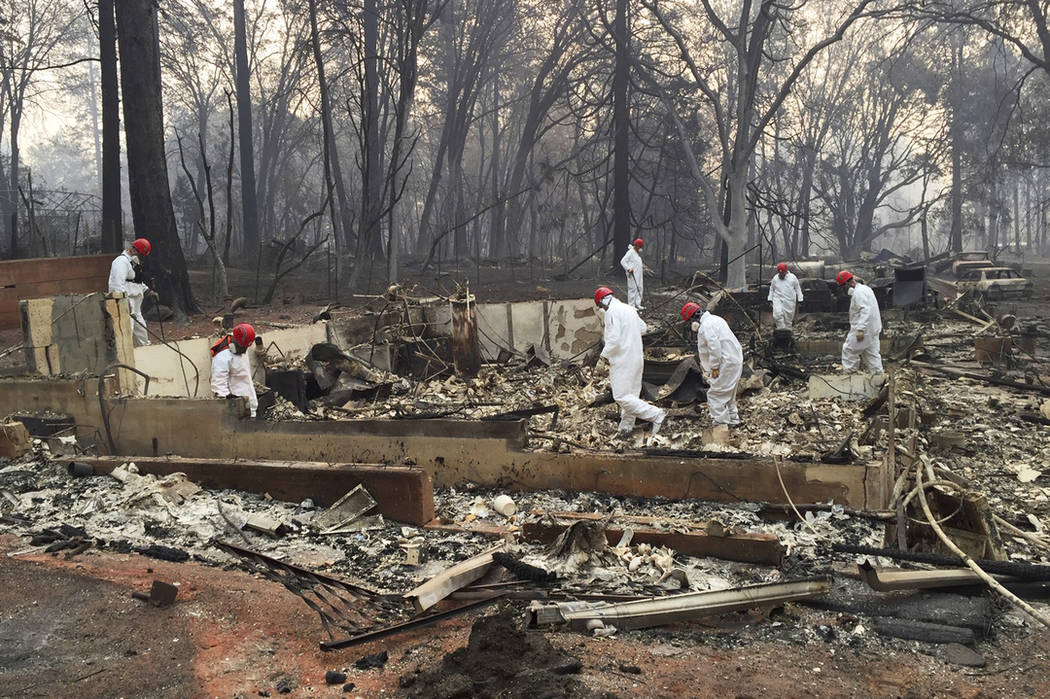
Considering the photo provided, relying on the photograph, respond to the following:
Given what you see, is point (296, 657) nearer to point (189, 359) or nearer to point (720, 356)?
point (720, 356)

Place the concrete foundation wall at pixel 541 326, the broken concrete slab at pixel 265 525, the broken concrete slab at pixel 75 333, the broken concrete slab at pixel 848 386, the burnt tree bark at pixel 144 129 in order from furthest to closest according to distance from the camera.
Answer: the burnt tree bark at pixel 144 129, the concrete foundation wall at pixel 541 326, the broken concrete slab at pixel 848 386, the broken concrete slab at pixel 75 333, the broken concrete slab at pixel 265 525

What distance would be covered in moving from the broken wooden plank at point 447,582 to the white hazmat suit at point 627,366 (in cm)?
486

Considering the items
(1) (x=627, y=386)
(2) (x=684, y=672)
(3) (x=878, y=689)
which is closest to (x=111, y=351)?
(1) (x=627, y=386)

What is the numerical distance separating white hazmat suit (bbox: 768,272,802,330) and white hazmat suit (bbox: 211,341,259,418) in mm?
11032

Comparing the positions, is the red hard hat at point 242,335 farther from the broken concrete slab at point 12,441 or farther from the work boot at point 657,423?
the work boot at point 657,423

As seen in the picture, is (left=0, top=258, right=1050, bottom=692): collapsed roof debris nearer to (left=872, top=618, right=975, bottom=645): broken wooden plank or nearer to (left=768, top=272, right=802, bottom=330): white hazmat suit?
(left=872, top=618, right=975, bottom=645): broken wooden plank

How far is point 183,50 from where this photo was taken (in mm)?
37094

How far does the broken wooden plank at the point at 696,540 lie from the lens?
20.8ft

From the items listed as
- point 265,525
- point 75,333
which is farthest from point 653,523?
point 75,333

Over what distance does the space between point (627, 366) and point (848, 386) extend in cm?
332

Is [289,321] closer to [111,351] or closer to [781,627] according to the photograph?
[111,351]

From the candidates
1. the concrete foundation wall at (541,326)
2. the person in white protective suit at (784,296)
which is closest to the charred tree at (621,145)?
the person in white protective suit at (784,296)

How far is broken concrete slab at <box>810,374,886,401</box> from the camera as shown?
37.9 ft

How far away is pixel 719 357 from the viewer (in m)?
10.5
